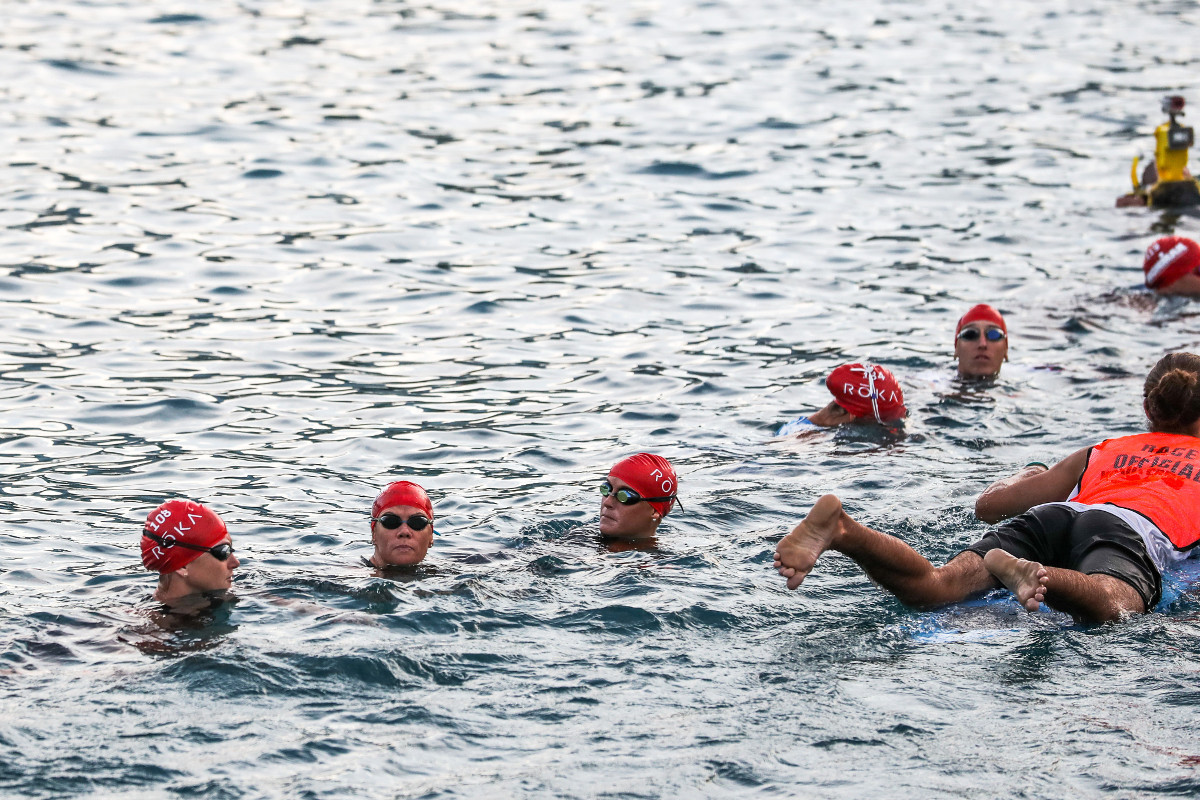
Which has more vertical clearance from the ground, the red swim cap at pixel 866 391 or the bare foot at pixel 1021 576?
the bare foot at pixel 1021 576

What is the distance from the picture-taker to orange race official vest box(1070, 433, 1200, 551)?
8.57 m

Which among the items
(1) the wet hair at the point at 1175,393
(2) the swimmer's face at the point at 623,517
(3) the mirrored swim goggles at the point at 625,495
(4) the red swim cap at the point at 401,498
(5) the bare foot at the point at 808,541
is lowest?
(2) the swimmer's face at the point at 623,517

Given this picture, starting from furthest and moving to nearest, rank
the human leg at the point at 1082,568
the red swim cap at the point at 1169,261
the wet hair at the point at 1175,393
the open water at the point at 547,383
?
the red swim cap at the point at 1169,261 → the wet hair at the point at 1175,393 → the human leg at the point at 1082,568 → the open water at the point at 547,383

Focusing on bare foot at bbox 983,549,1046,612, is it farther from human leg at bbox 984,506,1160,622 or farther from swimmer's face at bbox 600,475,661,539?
swimmer's face at bbox 600,475,661,539

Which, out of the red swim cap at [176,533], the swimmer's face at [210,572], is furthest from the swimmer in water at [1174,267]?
the red swim cap at [176,533]

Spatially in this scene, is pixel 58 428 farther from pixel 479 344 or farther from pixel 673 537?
pixel 673 537

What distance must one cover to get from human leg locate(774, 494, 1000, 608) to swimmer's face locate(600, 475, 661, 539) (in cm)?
201

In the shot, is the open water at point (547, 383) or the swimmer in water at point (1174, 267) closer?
the open water at point (547, 383)

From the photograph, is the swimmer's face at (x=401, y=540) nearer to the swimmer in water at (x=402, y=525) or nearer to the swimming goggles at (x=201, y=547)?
the swimmer in water at (x=402, y=525)

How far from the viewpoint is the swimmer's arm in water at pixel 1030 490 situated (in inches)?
362

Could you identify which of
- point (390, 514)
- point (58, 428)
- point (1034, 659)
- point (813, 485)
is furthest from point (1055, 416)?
point (58, 428)

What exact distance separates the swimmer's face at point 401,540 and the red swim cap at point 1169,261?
10449 mm

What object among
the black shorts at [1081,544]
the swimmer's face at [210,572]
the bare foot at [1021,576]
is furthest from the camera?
the swimmer's face at [210,572]

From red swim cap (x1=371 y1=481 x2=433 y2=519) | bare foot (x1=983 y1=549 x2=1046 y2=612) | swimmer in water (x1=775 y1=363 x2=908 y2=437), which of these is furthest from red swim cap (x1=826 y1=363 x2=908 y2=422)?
bare foot (x1=983 y1=549 x2=1046 y2=612)
